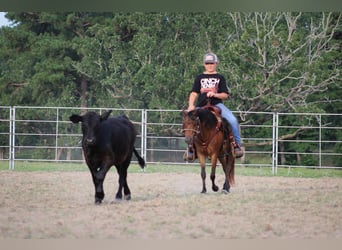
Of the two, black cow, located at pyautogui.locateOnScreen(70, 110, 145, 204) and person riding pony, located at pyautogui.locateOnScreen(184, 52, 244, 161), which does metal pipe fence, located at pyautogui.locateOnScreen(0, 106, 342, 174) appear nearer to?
person riding pony, located at pyautogui.locateOnScreen(184, 52, 244, 161)

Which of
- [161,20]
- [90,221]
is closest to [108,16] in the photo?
[161,20]

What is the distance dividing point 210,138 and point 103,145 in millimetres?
927

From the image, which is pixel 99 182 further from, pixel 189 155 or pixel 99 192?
pixel 189 155

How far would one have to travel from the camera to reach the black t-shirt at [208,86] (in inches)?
258

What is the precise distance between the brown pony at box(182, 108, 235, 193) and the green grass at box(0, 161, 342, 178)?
213 cm

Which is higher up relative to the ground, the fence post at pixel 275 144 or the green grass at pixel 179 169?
the fence post at pixel 275 144

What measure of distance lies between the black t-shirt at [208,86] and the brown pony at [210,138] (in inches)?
4.3

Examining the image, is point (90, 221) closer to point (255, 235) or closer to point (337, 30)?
point (255, 235)

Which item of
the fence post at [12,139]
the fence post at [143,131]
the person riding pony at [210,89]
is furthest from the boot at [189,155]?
the fence post at [12,139]

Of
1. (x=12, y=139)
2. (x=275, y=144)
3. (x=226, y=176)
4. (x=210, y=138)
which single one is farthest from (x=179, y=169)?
(x=210, y=138)

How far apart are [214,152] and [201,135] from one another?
0.72ft

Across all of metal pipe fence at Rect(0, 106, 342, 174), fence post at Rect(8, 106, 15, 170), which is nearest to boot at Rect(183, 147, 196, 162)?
metal pipe fence at Rect(0, 106, 342, 174)

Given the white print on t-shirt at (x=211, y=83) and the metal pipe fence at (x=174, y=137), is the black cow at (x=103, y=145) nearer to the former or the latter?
the white print on t-shirt at (x=211, y=83)

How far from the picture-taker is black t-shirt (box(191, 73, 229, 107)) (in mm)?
6559
